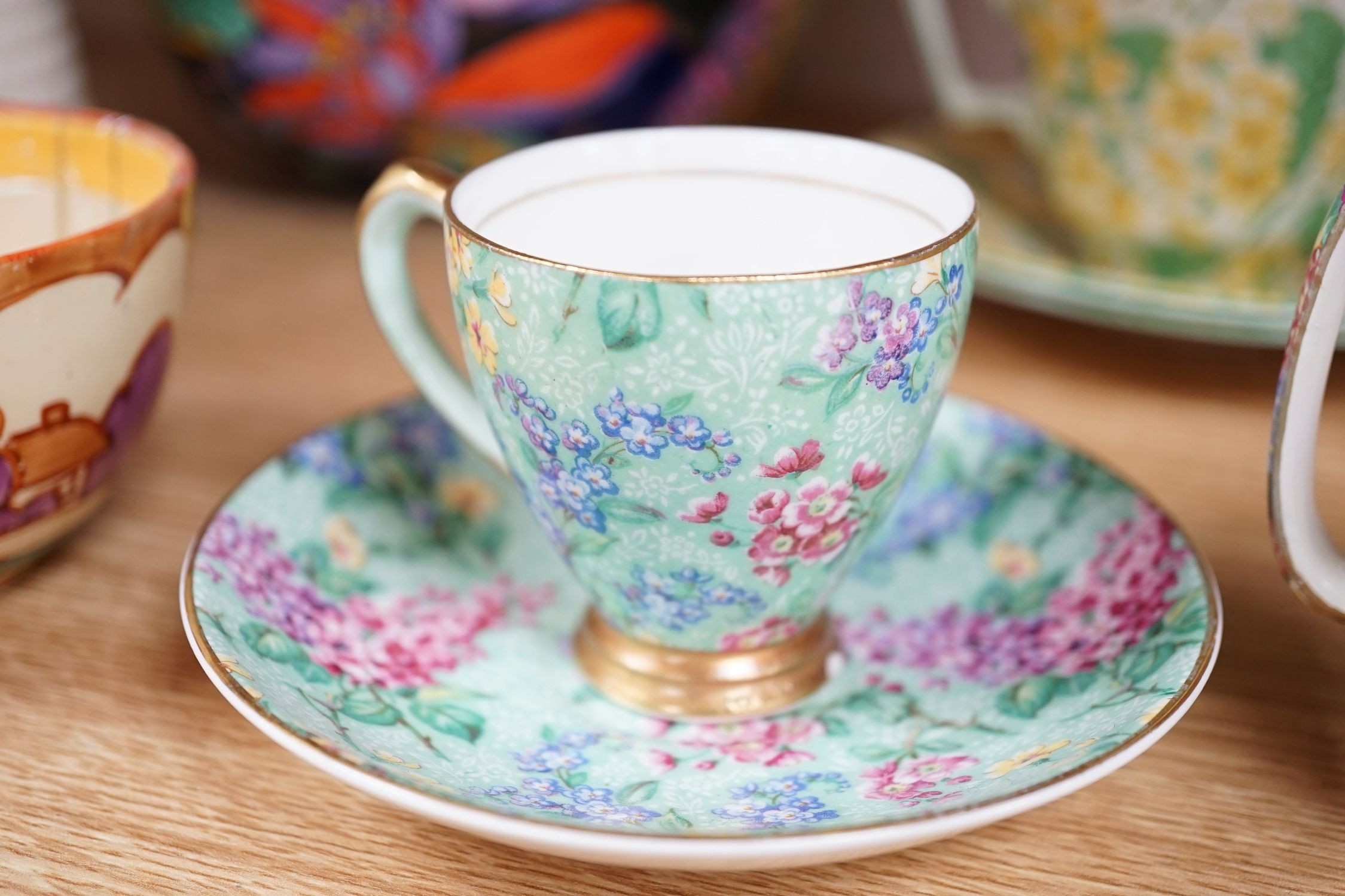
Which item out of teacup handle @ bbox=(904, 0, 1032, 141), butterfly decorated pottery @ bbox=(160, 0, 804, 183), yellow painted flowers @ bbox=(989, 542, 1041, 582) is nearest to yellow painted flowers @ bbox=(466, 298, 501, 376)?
yellow painted flowers @ bbox=(989, 542, 1041, 582)

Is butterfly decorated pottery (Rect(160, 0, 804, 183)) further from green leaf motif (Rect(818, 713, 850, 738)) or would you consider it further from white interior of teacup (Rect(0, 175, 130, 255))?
green leaf motif (Rect(818, 713, 850, 738))

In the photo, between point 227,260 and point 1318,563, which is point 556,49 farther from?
point 1318,563

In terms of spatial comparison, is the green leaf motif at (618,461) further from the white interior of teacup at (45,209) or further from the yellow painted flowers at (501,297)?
the white interior of teacup at (45,209)

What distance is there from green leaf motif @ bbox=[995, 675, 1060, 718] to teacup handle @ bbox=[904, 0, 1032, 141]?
0.40m

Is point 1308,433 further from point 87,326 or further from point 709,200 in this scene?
point 87,326

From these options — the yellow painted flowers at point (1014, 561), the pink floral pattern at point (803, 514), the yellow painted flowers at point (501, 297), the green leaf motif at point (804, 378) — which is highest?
the yellow painted flowers at point (501, 297)

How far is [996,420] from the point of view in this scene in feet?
1.64

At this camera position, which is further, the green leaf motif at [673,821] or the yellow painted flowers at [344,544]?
the yellow painted flowers at [344,544]

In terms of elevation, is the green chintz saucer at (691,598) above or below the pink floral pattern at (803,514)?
below

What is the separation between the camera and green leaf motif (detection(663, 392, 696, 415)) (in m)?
0.32

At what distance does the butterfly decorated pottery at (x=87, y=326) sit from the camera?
0.38m

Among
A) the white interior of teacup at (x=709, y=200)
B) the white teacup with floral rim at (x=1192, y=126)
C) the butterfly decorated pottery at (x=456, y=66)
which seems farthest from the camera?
the butterfly decorated pottery at (x=456, y=66)

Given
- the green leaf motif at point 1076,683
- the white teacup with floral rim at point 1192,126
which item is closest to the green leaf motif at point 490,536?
the green leaf motif at point 1076,683

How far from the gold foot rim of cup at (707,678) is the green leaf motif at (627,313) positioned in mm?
119
